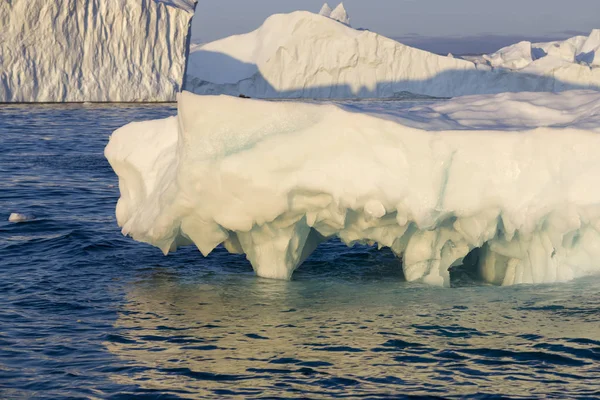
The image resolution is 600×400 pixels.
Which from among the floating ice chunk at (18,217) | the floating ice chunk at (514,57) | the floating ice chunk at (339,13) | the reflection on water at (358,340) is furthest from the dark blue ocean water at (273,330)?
the floating ice chunk at (339,13)

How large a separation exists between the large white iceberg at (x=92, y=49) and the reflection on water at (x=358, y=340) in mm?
36542

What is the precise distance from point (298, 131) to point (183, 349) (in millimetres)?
→ 2431

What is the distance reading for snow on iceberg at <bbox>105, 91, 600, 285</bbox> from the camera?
7277 millimetres

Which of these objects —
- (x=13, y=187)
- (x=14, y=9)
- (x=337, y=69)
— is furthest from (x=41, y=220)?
(x=337, y=69)

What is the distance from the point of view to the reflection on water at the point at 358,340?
5477mm

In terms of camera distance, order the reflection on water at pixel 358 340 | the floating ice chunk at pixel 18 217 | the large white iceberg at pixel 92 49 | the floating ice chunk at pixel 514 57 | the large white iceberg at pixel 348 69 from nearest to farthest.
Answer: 1. the reflection on water at pixel 358 340
2. the floating ice chunk at pixel 18 217
3. the large white iceberg at pixel 92 49
4. the large white iceberg at pixel 348 69
5. the floating ice chunk at pixel 514 57

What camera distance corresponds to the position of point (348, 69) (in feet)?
187

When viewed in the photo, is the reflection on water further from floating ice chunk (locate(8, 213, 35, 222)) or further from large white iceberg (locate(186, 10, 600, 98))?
large white iceberg (locate(186, 10, 600, 98))

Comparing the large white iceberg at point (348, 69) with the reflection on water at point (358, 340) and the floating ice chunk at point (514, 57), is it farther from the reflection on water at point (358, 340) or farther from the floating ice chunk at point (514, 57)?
the reflection on water at point (358, 340)

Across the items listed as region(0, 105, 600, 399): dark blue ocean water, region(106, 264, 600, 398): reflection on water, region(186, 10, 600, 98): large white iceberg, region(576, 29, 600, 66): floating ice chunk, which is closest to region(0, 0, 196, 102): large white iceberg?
region(186, 10, 600, 98): large white iceberg

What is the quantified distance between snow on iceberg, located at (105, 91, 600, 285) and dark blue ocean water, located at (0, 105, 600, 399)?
1.35 ft

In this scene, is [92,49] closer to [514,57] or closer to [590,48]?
[514,57]

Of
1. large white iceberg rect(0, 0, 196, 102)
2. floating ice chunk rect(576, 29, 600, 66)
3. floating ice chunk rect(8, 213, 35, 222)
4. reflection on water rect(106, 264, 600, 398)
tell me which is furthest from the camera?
floating ice chunk rect(576, 29, 600, 66)

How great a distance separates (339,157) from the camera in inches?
293
